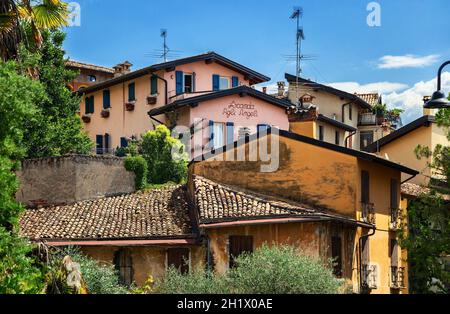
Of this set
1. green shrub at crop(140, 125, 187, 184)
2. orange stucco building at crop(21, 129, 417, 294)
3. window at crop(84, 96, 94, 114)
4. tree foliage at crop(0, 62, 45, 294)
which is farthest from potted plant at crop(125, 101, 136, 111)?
tree foliage at crop(0, 62, 45, 294)

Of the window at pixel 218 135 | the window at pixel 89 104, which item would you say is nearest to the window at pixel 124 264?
the window at pixel 218 135

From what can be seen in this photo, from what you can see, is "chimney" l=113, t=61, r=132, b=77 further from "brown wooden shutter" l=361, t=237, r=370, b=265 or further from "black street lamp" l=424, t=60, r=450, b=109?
"black street lamp" l=424, t=60, r=450, b=109

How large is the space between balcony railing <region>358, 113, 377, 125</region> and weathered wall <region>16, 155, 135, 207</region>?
100ft

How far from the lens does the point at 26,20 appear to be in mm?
26812

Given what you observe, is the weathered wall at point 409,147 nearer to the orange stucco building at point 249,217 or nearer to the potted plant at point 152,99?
the orange stucco building at point 249,217

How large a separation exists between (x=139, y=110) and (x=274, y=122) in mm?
7874

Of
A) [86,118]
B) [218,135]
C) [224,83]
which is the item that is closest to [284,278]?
[218,135]

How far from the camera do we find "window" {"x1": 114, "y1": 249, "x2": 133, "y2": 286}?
29094 millimetres

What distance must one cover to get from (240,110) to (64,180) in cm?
1401

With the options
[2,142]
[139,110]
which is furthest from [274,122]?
[2,142]

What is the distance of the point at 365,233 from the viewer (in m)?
31.2

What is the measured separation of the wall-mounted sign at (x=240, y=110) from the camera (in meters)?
45.7
